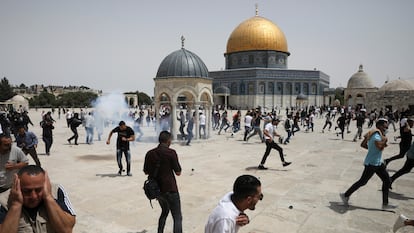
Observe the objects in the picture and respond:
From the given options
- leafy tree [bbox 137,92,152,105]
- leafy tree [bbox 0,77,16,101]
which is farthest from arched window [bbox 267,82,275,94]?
leafy tree [bbox 0,77,16,101]

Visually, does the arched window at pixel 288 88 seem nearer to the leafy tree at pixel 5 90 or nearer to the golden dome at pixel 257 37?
the golden dome at pixel 257 37

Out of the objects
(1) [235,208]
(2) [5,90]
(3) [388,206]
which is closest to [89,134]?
(3) [388,206]

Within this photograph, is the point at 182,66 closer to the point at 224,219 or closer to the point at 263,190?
the point at 263,190

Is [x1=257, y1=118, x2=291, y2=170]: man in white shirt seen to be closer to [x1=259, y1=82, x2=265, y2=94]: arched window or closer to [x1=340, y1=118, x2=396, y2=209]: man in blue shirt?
[x1=340, y1=118, x2=396, y2=209]: man in blue shirt

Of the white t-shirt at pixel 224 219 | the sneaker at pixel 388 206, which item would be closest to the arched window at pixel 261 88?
the sneaker at pixel 388 206

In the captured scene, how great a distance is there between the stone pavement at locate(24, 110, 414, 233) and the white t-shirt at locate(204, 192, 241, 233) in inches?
104

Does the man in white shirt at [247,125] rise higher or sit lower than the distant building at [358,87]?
lower

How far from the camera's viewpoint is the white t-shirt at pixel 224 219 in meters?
2.10

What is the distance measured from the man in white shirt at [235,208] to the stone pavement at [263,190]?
8.45ft

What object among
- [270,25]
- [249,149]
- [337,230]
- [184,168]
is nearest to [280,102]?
[270,25]

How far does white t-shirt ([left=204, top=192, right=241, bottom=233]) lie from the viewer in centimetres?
210

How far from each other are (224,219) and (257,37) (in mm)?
57456

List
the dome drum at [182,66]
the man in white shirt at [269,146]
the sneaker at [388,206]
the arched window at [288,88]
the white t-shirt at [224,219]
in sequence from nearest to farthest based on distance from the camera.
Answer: the white t-shirt at [224,219] → the sneaker at [388,206] → the man in white shirt at [269,146] → the dome drum at [182,66] → the arched window at [288,88]

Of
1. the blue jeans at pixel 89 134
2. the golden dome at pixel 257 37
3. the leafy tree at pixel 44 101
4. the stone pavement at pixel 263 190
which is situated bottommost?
the stone pavement at pixel 263 190
